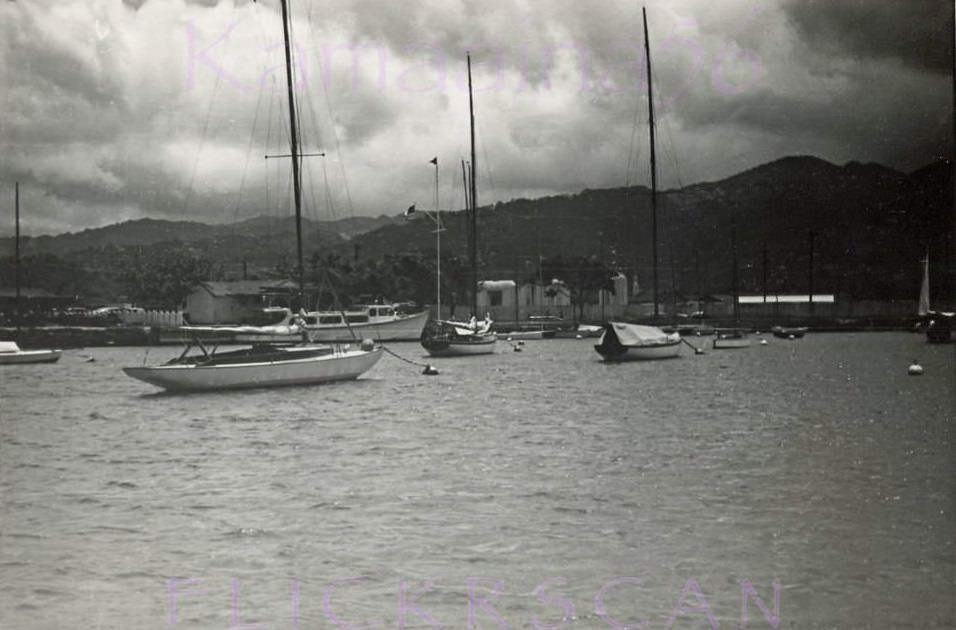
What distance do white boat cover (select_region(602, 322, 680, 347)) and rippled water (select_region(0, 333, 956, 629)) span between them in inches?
482

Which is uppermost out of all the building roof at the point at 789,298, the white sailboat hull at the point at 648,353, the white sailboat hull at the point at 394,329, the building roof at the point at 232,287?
the building roof at the point at 232,287

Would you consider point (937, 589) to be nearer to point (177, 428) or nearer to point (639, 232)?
point (177, 428)

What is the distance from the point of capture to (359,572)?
6.84m

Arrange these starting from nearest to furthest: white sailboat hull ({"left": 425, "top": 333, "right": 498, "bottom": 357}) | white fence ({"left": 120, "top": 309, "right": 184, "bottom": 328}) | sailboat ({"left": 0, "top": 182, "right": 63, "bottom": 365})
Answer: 1. sailboat ({"left": 0, "top": 182, "right": 63, "bottom": 365})
2. white sailboat hull ({"left": 425, "top": 333, "right": 498, "bottom": 357})
3. white fence ({"left": 120, "top": 309, "right": 184, "bottom": 328})

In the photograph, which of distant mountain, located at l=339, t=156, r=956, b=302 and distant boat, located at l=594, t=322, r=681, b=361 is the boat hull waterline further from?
distant boat, located at l=594, t=322, r=681, b=361

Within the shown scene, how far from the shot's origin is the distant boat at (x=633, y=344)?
103 feet

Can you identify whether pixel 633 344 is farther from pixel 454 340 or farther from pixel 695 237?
pixel 695 237

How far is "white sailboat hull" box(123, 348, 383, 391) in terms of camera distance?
19.7 m

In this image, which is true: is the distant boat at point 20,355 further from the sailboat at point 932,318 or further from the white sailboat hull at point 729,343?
the white sailboat hull at point 729,343

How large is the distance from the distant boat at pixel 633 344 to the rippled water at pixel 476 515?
12190 mm

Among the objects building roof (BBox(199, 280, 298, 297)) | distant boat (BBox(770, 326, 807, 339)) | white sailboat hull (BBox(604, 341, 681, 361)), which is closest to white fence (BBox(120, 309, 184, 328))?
building roof (BBox(199, 280, 298, 297))

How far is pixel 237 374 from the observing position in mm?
19844

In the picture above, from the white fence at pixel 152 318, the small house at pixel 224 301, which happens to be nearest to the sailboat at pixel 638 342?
the small house at pixel 224 301

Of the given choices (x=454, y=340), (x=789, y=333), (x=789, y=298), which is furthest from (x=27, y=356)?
(x=789, y=298)
